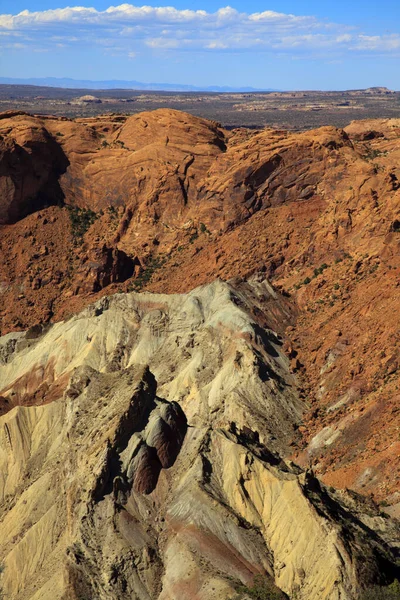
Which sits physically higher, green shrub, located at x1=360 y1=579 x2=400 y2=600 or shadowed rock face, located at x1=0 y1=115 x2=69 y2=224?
shadowed rock face, located at x1=0 y1=115 x2=69 y2=224

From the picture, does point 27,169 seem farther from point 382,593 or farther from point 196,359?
point 382,593

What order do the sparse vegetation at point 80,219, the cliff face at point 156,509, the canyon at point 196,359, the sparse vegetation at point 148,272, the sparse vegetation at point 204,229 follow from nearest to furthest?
1. the cliff face at point 156,509
2. the canyon at point 196,359
3. the sparse vegetation at point 148,272
4. the sparse vegetation at point 204,229
5. the sparse vegetation at point 80,219

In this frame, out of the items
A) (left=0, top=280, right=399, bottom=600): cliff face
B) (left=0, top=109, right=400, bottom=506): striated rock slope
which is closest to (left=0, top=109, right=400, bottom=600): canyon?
(left=0, top=280, right=399, bottom=600): cliff face

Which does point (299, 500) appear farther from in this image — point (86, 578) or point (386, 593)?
point (86, 578)

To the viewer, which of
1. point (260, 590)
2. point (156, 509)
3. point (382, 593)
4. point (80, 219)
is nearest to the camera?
point (382, 593)

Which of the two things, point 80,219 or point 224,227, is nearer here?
point 224,227

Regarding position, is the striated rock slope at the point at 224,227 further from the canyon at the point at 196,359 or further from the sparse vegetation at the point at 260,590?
the sparse vegetation at the point at 260,590

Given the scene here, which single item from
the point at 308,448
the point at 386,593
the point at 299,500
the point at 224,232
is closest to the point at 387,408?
the point at 308,448

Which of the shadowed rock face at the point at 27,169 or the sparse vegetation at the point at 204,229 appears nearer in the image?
the sparse vegetation at the point at 204,229

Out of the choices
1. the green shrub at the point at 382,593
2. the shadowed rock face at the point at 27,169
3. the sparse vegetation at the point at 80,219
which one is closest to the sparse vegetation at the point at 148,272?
the sparse vegetation at the point at 80,219

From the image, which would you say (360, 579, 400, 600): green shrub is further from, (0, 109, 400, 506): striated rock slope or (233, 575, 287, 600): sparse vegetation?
(0, 109, 400, 506): striated rock slope

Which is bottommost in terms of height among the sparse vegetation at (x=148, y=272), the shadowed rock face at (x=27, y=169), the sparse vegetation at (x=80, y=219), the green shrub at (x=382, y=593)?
the sparse vegetation at (x=148, y=272)

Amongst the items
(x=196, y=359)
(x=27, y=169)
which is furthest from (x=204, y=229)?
(x=196, y=359)
